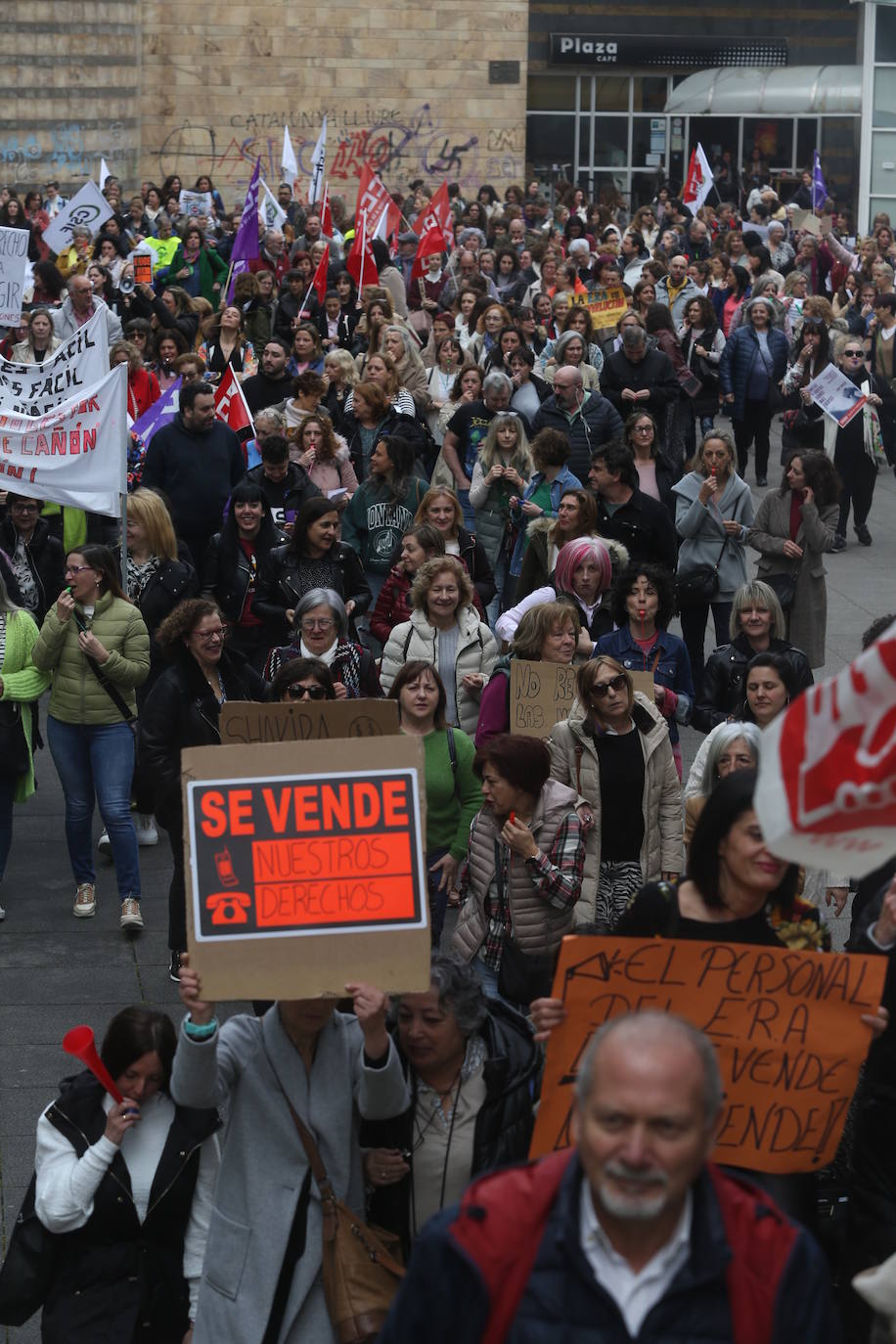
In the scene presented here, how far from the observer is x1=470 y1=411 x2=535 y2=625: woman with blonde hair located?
10516mm

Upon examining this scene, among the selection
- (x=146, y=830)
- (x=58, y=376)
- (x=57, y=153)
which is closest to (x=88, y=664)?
(x=146, y=830)

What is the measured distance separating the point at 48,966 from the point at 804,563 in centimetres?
418

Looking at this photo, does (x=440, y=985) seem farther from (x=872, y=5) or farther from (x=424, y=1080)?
(x=872, y=5)

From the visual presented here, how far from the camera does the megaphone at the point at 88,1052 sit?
407 cm

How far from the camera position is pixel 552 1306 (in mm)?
2646

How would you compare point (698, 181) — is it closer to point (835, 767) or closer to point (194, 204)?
point (194, 204)

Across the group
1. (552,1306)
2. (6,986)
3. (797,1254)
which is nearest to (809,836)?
(797,1254)

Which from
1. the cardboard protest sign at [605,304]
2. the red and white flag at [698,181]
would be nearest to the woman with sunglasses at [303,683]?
the cardboard protest sign at [605,304]

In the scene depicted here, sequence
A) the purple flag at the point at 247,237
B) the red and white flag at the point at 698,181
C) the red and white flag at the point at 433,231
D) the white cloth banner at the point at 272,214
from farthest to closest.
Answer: the red and white flag at the point at 698,181, the white cloth banner at the point at 272,214, the red and white flag at the point at 433,231, the purple flag at the point at 247,237

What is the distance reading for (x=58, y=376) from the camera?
9.60m

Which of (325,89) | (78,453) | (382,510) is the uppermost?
(325,89)

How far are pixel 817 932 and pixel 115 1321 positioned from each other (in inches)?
64.3

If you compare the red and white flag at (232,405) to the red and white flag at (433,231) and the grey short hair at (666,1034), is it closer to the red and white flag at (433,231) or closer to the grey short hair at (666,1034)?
the red and white flag at (433,231)

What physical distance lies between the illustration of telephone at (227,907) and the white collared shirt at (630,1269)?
1.52m
